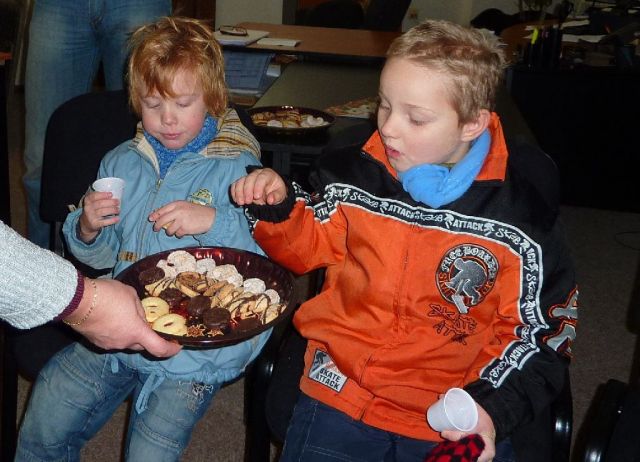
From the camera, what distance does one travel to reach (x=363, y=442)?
1.54m

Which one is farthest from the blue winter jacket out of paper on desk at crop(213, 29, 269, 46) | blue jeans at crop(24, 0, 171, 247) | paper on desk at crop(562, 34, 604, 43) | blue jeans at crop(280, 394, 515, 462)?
paper on desk at crop(562, 34, 604, 43)

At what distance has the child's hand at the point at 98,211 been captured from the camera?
1.67 metres

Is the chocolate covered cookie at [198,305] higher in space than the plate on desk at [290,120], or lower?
lower

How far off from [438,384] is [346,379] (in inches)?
7.7

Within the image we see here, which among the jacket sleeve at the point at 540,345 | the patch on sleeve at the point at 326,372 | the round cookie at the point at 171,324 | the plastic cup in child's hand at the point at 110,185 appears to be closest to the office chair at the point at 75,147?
the plastic cup in child's hand at the point at 110,185

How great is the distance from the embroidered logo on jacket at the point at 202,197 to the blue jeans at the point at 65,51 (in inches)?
40.7

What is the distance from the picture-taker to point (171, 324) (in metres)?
1.58

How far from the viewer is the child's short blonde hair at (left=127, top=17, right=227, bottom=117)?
1714 millimetres

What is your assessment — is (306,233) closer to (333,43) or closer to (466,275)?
(466,275)

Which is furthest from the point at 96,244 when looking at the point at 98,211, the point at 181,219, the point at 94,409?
the point at 94,409

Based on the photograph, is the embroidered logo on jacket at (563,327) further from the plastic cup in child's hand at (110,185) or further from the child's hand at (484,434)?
the plastic cup in child's hand at (110,185)

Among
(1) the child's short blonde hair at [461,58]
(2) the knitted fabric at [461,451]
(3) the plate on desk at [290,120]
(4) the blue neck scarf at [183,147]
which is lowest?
(2) the knitted fabric at [461,451]

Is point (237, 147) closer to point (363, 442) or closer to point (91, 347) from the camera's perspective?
point (91, 347)

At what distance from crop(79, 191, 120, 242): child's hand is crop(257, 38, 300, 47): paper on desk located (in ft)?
6.83
